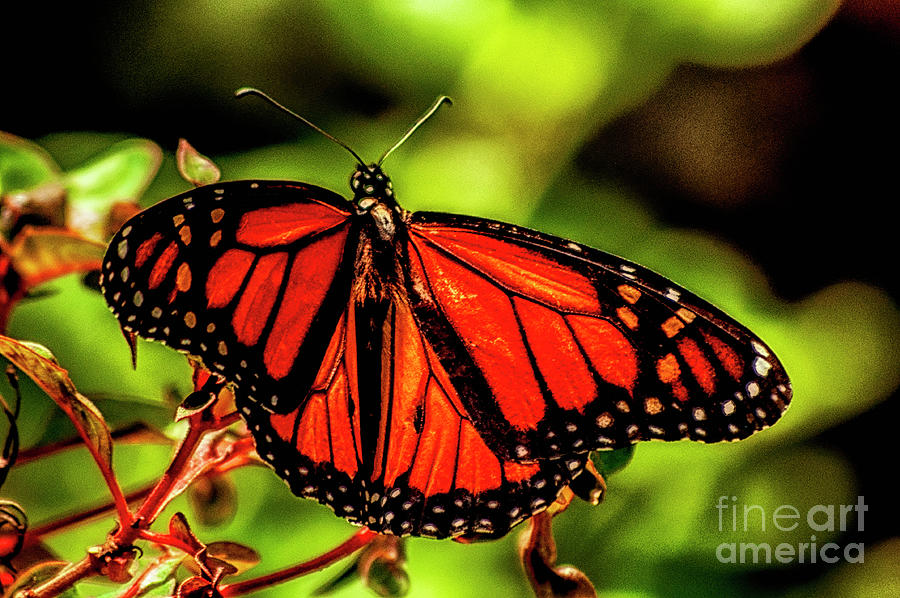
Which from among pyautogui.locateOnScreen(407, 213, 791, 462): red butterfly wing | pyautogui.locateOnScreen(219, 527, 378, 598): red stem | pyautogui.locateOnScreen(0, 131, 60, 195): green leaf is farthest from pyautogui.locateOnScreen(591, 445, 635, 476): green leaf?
pyautogui.locateOnScreen(0, 131, 60, 195): green leaf

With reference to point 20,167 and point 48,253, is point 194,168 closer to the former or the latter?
point 48,253

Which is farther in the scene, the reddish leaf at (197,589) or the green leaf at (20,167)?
the green leaf at (20,167)

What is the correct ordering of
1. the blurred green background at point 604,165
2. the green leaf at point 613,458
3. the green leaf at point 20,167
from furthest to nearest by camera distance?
the blurred green background at point 604,165 < the green leaf at point 20,167 < the green leaf at point 613,458

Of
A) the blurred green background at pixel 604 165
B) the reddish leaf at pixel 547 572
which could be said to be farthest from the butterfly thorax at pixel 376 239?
the blurred green background at pixel 604 165

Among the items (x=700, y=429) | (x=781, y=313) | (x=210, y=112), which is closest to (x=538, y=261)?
(x=700, y=429)

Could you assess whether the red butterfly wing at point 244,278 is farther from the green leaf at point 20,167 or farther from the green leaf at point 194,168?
the green leaf at point 20,167

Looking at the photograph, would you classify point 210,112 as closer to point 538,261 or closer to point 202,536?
point 202,536
